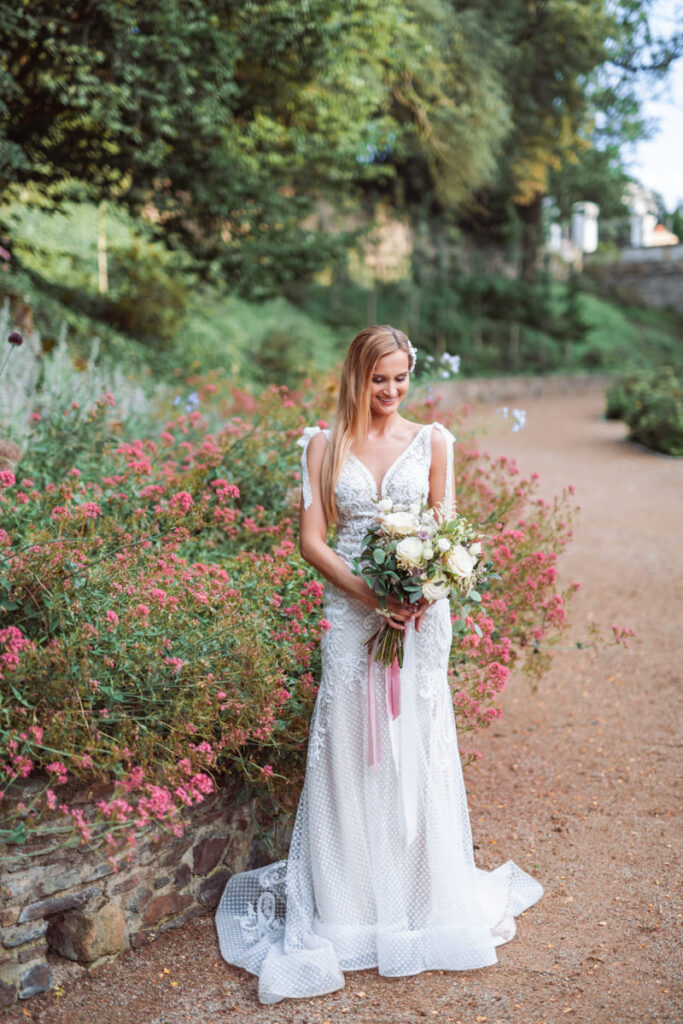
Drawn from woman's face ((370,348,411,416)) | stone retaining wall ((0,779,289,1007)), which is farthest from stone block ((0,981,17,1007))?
woman's face ((370,348,411,416))

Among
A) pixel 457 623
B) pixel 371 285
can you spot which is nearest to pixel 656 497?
pixel 457 623

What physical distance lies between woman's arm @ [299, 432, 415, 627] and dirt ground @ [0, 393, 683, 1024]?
1286mm

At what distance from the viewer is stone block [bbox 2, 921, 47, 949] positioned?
9.53ft

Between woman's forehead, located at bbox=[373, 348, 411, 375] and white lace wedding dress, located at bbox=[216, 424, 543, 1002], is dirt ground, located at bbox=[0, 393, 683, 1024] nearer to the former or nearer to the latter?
white lace wedding dress, located at bbox=[216, 424, 543, 1002]

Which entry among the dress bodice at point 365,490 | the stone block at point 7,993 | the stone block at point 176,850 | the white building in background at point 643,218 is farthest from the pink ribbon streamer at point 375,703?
the white building in background at point 643,218

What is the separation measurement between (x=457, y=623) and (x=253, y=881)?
1454 millimetres

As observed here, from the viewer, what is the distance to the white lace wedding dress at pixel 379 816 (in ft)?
10.3

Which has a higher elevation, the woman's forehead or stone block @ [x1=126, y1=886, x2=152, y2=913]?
the woman's forehead

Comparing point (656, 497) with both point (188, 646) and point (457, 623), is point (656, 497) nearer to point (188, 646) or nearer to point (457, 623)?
point (457, 623)

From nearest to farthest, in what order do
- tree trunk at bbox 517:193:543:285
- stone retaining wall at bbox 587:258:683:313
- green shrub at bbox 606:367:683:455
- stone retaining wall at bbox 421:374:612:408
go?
green shrub at bbox 606:367:683:455
stone retaining wall at bbox 421:374:612:408
tree trunk at bbox 517:193:543:285
stone retaining wall at bbox 587:258:683:313

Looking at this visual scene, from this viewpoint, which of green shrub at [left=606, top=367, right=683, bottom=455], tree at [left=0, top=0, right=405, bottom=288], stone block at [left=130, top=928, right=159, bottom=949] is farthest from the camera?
green shrub at [left=606, top=367, right=683, bottom=455]

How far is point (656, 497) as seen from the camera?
10969 mm

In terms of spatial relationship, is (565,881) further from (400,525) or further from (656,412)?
(656,412)

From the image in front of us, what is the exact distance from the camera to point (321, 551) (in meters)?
3.10
